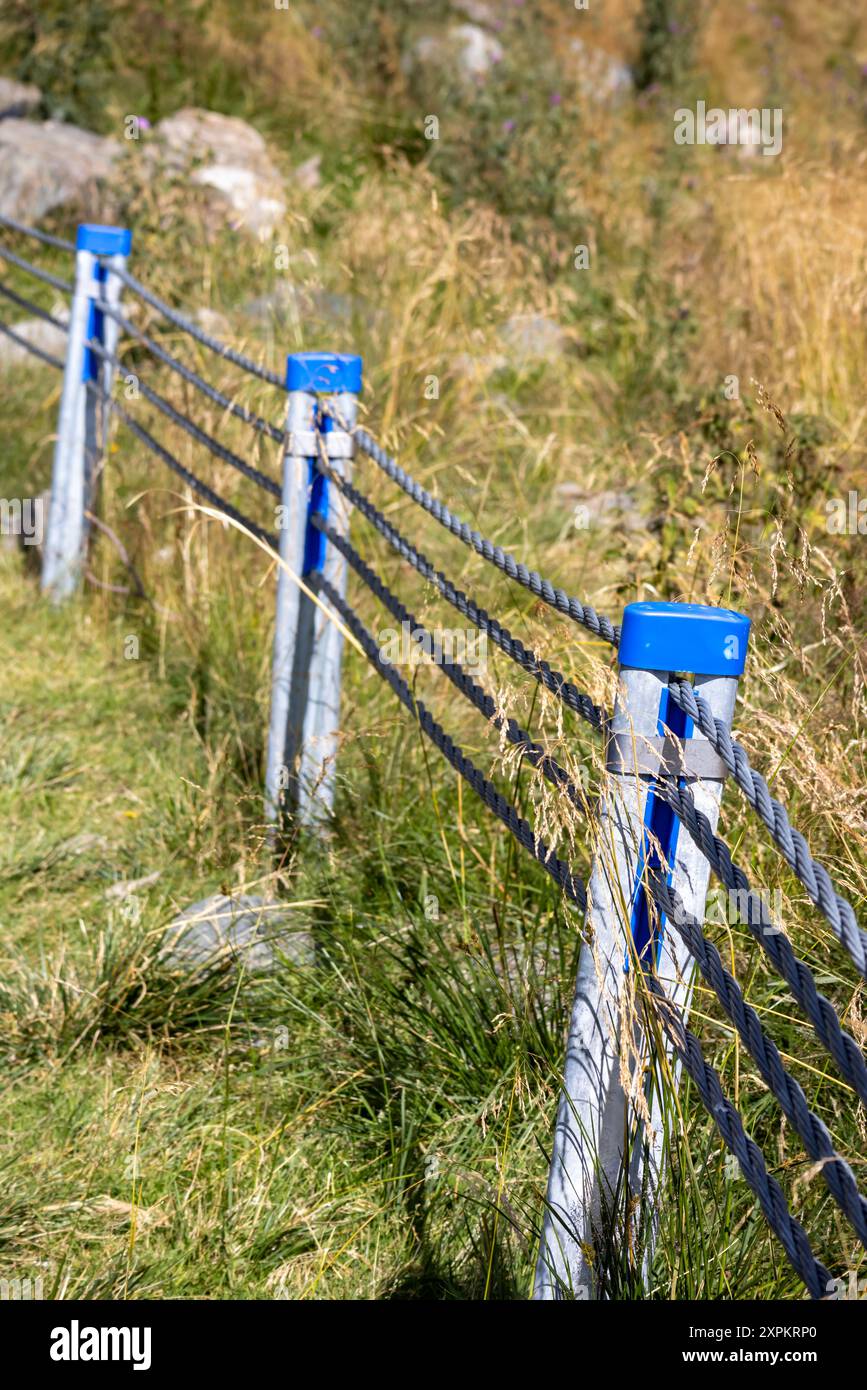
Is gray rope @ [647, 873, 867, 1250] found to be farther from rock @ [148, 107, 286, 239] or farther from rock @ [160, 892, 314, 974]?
rock @ [148, 107, 286, 239]

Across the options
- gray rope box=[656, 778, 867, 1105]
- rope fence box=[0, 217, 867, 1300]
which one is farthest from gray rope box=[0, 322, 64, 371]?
gray rope box=[656, 778, 867, 1105]

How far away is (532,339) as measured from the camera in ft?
21.0

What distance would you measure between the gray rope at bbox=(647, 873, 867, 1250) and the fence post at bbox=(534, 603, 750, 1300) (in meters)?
0.05

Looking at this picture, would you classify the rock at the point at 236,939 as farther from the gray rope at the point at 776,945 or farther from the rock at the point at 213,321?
the rock at the point at 213,321

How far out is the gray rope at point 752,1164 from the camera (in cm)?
144

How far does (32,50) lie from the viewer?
1016 centimetres

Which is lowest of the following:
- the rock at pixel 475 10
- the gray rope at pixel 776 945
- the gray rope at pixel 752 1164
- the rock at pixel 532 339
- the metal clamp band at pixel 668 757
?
the gray rope at pixel 752 1164

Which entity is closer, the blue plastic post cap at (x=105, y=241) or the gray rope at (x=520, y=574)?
the gray rope at (x=520, y=574)

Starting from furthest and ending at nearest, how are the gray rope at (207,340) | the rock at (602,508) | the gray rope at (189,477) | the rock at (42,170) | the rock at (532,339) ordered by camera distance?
the rock at (42,170) < the rock at (532,339) < the rock at (602,508) < the gray rope at (189,477) < the gray rope at (207,340)

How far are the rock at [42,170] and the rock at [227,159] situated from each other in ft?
1.63

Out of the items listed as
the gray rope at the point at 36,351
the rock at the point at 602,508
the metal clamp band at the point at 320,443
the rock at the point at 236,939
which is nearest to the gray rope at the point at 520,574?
the metal clamp band at the point at 320,443

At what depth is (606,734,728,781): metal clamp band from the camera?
162cm
